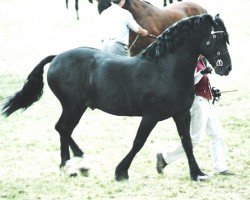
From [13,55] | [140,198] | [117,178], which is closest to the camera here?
[140,198]

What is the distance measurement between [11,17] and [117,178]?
18.9 metres

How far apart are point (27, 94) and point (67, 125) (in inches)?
26.5

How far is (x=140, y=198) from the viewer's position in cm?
599

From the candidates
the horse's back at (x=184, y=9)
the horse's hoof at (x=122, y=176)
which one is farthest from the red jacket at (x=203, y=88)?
the horse's back at (x=184, y=9)

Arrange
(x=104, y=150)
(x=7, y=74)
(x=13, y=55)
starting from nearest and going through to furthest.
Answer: (x=104, y=150), (x=7, y=74), (x=13, y=55)

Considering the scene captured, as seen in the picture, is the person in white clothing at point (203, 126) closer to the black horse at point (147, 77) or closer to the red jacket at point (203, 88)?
the red jacket at point (203, 88)

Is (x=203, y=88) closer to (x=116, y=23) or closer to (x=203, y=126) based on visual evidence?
(x=203, y=126)

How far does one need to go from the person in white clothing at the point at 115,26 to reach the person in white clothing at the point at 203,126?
1.52 m

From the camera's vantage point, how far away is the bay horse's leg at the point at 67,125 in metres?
6.89

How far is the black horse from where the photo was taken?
Answer: 6273 millimetres

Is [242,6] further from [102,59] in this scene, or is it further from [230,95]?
[102,59]

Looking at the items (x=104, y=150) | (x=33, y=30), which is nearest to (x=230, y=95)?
(x=104, y=150)

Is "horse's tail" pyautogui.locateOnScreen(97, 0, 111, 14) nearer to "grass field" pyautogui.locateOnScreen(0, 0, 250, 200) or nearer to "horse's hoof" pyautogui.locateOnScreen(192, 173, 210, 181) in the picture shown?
"grass field" pyautogui.locateOnScreen(0, 0, 250, 200)

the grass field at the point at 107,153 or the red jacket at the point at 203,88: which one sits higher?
the red jacket at the point at 203,88
